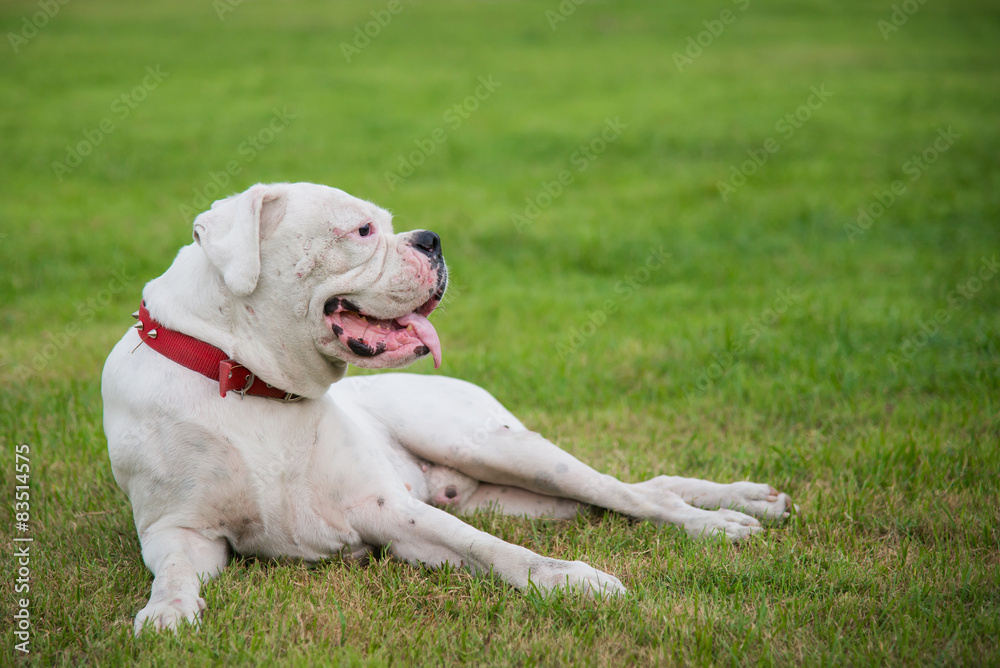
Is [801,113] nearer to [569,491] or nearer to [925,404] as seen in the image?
[925,404]

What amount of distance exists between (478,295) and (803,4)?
79.7ft

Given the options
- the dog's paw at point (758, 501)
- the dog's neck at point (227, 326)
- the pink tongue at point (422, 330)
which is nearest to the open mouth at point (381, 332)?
the pink tongue at point (422, 330)

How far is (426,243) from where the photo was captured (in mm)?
3541

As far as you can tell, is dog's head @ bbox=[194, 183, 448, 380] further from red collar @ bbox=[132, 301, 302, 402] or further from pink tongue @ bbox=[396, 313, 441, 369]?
red collar @ bbox=[132, 301, 302, 402]

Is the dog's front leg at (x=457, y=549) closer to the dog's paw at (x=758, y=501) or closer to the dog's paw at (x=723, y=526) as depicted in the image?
the dog's paw at (x=723, y=526)

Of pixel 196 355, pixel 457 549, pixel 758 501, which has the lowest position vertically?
pixel 758 501

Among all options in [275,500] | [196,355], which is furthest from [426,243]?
[275,500]

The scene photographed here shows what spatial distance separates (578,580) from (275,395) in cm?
135

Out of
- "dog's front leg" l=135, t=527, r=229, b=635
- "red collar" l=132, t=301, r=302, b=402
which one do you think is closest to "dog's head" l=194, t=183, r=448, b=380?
"red collar" l=132, t=301, r=302, b=402

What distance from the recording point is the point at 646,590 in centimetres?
324

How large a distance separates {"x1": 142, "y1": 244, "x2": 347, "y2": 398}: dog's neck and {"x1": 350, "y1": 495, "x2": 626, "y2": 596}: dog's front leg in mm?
614

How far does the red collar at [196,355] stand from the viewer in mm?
3309

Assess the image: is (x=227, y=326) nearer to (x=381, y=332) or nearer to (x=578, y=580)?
(x=381, y=332)

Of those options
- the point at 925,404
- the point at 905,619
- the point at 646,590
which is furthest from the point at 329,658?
the point at 925,404
